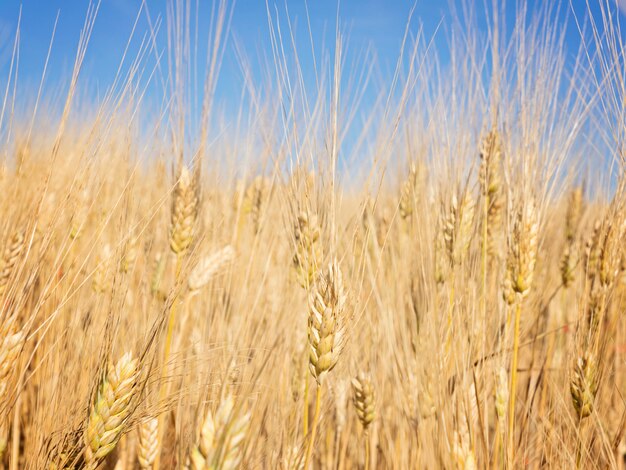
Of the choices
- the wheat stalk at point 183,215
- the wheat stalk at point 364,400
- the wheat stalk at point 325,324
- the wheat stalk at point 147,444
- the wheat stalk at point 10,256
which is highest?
the wheat stalk at point 183,215

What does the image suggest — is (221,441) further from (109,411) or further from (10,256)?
(10,256)

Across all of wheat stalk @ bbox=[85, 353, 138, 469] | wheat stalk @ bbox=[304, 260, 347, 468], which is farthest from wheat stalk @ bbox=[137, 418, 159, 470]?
wheat stalk @ bbox=[304, 260, 347, 468]

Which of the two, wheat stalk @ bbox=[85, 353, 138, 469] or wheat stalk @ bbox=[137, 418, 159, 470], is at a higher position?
wheat stalk @ bbox=[85, 353, 138, 469]

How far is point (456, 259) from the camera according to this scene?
4.38 ft

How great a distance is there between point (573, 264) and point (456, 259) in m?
0.91

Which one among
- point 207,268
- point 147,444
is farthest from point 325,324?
point 207,268

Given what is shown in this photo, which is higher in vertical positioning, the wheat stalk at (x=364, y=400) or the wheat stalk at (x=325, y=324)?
the wheat stalk at (x=325, y=324)

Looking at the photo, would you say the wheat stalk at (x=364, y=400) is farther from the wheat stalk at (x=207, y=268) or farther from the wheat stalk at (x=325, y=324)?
the wheat stalk at (x=207, y=268)

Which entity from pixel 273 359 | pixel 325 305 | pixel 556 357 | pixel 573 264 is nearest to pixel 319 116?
pixel 325 305

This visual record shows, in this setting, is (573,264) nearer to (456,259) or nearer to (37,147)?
(456,259)

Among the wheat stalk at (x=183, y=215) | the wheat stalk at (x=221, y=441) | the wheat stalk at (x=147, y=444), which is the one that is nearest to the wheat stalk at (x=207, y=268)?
the wheat stalk at (x=183, y=215)

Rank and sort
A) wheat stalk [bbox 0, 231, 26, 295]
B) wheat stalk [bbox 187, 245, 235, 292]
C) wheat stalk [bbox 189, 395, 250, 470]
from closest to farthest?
wheat stalk [bbox 189, 395, 250, 470] → wheat stalk [bbox 0, 231, 26, 295] → wheat stalk [bbox 187, 245, 235, 292]

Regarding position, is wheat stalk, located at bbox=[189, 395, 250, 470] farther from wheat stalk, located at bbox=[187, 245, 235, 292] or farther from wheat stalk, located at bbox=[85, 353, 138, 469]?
wheat stalk, located at bbox=[187, 245, 235, 292]

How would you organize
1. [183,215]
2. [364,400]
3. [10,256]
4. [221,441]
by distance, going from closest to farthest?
[221,441] < [10,256] < [364,400] < [183,215]
